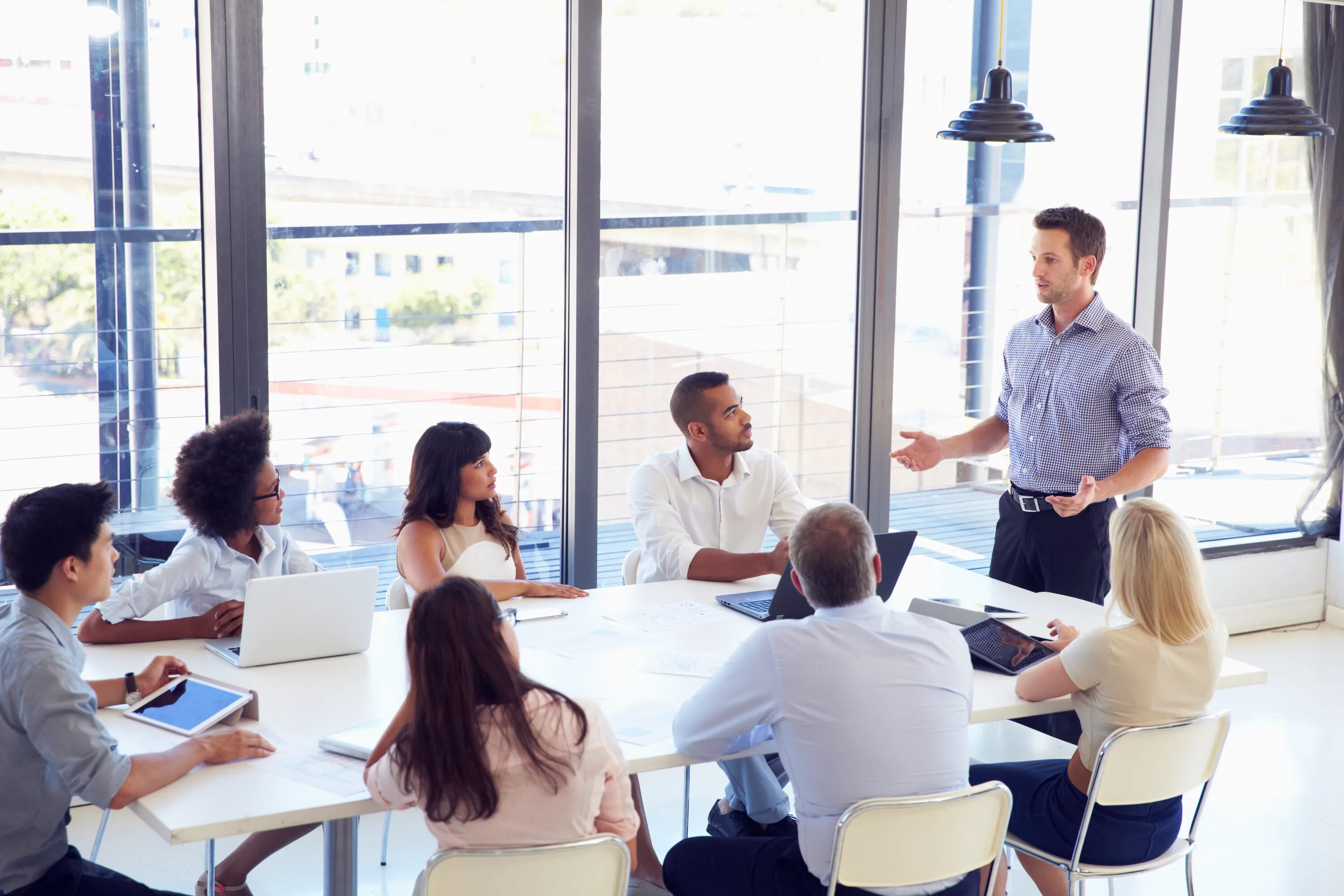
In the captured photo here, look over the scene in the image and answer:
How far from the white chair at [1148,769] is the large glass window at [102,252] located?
8.45ft

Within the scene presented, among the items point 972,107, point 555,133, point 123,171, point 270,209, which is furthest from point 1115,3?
point 123,171

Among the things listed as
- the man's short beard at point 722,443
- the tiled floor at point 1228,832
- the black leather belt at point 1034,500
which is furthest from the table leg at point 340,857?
the black leather belt at point 1034,500

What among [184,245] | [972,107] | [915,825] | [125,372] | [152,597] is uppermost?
[972,107]

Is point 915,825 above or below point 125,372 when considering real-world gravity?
below

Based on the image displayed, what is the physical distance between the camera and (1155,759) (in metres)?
2.47

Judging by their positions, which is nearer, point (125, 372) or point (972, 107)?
point (972, 107)

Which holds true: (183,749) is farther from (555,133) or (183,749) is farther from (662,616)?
(555,133)

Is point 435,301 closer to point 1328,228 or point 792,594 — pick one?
point 792,594

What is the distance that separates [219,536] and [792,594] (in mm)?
1276

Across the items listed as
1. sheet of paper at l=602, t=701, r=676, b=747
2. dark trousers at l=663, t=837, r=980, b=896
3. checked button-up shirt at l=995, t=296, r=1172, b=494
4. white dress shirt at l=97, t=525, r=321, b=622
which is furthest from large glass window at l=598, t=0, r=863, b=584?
dark trousers at l=663, t=837, r=980, b=896

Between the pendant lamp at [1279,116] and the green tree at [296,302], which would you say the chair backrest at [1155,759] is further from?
the green tree at [296,302]

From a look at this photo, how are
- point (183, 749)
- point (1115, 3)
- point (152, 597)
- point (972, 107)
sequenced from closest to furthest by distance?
point (183, 749) < point (152, 597) < point (972, 107) < point (1115, 3)

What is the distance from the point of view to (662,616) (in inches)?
121

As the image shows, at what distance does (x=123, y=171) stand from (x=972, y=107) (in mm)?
2279
